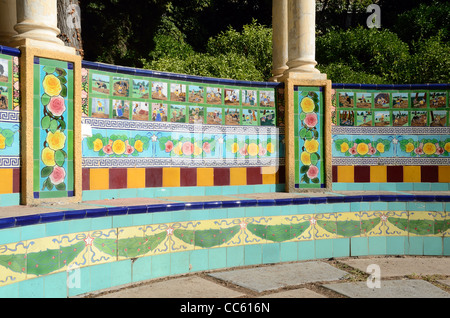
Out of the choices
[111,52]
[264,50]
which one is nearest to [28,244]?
[264,50]

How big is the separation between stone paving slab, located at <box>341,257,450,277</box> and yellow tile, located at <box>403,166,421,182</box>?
127cm

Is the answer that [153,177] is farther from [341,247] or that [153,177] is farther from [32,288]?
[341,247]

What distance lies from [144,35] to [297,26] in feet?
37.5

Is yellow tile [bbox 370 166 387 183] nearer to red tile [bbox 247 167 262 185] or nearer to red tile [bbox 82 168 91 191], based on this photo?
red tile [bbox 247 167 262 185]

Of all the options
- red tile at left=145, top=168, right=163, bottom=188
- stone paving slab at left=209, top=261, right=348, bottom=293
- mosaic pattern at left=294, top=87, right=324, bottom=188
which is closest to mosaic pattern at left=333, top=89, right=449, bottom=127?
mosaic pattern at left=294, top=87, right=324, bottom=188

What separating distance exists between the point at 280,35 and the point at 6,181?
454cm

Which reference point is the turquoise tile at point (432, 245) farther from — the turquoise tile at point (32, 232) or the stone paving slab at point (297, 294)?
the turquoise tile at point (32, 232)

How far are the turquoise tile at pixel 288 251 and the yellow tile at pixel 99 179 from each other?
1.83 meters

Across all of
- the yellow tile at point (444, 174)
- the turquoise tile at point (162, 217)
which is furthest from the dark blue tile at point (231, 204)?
the yellow tile at point (444, 174)

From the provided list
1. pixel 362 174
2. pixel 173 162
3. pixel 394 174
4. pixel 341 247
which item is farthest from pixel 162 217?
pixel 394 174

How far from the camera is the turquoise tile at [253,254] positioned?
460cm

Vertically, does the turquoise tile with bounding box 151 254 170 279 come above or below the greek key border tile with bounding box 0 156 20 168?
below

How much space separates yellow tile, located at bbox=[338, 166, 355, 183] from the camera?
5961 millimetres

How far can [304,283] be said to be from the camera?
3.96 m
